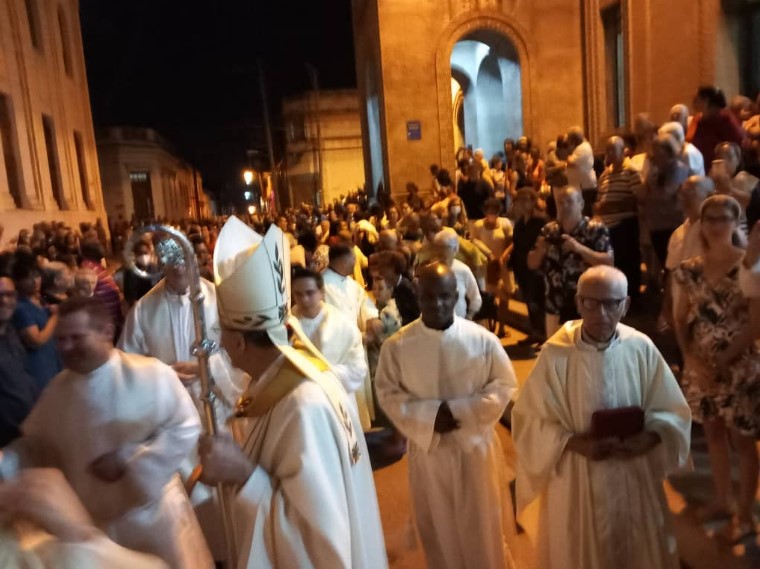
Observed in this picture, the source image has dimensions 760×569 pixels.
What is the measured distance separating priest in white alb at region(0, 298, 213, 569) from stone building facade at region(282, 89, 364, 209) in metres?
30.2

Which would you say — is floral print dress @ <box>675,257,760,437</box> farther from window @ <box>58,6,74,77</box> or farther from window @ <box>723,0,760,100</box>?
window @ <box>58,6,74,77</box>

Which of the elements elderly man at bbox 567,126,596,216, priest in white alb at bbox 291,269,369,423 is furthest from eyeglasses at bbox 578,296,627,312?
elderly man at bbox 567,126,596,216

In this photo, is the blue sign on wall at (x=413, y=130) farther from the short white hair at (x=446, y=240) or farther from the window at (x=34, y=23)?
the window at (x=34, y=23)

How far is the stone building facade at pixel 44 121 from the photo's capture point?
18125mm

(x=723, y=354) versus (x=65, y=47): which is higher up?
(x=65, y=47)

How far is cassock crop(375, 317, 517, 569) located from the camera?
342 centimetres

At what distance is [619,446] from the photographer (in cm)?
290

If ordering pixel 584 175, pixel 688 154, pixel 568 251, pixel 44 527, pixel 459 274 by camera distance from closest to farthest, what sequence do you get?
1. pixel 44 527
2. pixel 568 251
3. pixel 459 274
4. pixel 688 154
5. pixel 584 175

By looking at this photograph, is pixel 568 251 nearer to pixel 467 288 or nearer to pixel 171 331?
pixel 467 288

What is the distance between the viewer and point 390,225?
38.3 feet

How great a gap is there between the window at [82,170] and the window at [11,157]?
6772 millimetres

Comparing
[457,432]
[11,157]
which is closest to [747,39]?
[457,432]

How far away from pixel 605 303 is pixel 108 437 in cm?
214

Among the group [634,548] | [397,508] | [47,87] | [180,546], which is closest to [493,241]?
[397,508]
